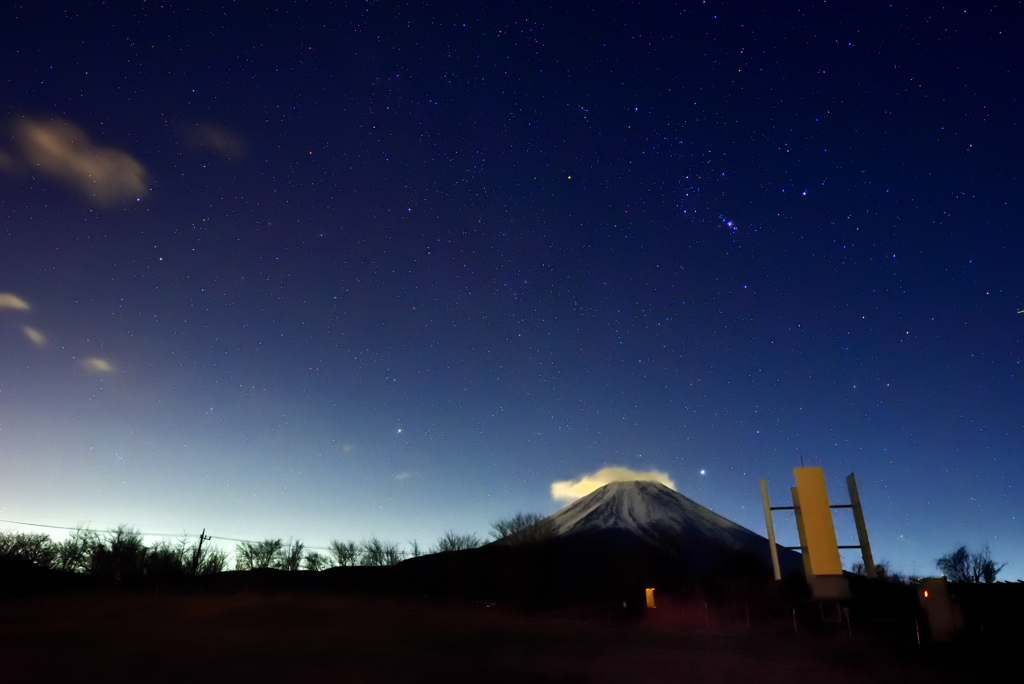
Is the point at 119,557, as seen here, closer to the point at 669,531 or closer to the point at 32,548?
the point at 32,548

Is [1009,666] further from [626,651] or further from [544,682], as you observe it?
[544,682]

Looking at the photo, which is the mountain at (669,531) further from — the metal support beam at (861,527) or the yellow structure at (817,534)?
the metal support beam at (861,527)

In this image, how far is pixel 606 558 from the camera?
141375 millimetres

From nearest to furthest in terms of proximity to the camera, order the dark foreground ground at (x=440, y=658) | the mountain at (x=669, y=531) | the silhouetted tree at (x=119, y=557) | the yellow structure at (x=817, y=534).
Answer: the yellow structure at (x=817, y=534), the dark foreground ground at (x=440, y=658), the silhouetted tree at (x=119, y=557), the mountain at (x=669, y=531)

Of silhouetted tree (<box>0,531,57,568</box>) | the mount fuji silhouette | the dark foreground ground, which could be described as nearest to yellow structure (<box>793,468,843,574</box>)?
the dark foreground ground

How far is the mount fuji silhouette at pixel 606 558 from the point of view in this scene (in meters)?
82.4

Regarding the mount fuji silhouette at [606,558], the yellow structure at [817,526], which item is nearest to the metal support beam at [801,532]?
the yellow structure at [817,526]

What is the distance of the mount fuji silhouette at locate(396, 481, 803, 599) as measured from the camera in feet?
270

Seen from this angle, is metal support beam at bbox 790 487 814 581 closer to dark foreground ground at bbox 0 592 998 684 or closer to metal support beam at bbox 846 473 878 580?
→ metal support beam at bbox 846 473 878 580

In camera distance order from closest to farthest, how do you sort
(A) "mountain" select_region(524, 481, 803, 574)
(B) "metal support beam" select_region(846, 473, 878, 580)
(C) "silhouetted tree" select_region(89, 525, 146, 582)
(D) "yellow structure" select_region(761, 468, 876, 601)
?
(B) "metal support beam" select_region(846, 473, 878, 580)
(D) "yellow structure" select_region(761, 468, 876, 601)
(C) "silhouetted tree" select_region(89, 525, 146, 582)
(A) "mountain" select_region(524, 481, 803, 574)

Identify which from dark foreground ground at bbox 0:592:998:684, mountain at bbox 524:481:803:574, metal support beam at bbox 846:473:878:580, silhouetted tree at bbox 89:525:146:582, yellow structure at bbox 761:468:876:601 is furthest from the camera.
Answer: mountain at bbox 524:481:803:574

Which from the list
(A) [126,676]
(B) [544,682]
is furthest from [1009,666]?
(A) [126,676]

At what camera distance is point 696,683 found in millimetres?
12695

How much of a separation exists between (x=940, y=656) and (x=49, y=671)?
22.8 metres
